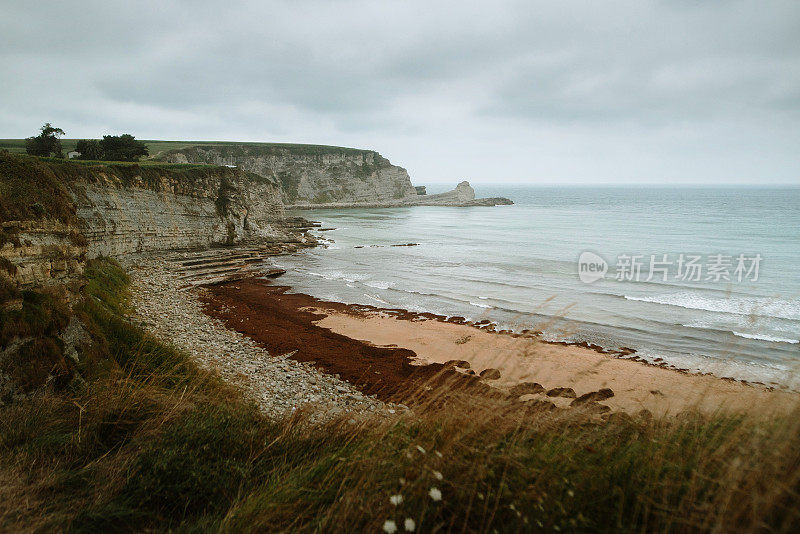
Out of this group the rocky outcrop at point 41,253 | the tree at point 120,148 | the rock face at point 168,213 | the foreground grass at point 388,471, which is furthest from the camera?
the tree at point 120,148

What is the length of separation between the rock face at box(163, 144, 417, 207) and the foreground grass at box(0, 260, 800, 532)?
90713 mm

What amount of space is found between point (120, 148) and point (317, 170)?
70.2 metres

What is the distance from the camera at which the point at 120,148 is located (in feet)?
111

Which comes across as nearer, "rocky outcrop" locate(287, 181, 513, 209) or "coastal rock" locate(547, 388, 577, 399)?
"coastal rock" locate(547, 388, 577, 399)

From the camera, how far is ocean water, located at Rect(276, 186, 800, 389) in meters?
14.5

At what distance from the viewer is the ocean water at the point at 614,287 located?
47.7 feet

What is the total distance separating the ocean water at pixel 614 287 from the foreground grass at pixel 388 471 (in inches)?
50.8

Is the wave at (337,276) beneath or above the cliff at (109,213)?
beneath

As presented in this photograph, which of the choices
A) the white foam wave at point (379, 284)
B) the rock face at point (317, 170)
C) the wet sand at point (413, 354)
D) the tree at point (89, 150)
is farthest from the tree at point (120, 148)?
the rock face at point (317, 170)

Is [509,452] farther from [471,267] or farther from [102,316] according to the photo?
[471,267]

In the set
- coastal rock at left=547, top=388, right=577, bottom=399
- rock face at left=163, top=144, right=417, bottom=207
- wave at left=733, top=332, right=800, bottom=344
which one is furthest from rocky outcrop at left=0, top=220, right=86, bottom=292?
rock face at left=163, top=144, right=417, bottom=207

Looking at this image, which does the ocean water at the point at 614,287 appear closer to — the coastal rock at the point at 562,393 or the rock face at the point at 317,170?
the coastal rock at the point at 562,393

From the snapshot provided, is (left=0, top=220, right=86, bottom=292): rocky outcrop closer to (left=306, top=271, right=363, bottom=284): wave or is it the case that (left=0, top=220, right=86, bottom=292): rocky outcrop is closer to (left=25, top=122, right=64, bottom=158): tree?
(left=306, top=271, right=363, bottom=284): wave

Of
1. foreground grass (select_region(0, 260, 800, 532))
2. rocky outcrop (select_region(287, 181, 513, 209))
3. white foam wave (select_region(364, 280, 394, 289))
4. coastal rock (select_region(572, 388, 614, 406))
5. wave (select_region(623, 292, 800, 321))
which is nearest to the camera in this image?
foreground grass (select_region(0, 260, 800, 532))
